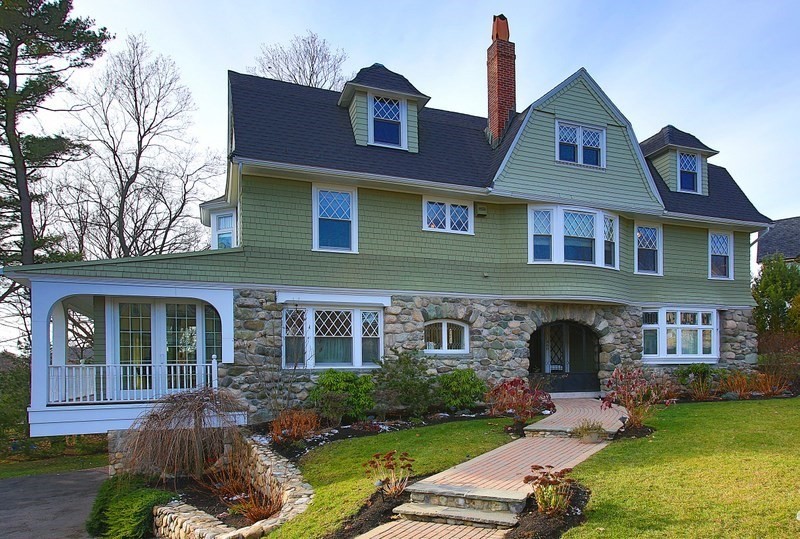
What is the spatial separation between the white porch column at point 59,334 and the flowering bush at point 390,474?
798cm

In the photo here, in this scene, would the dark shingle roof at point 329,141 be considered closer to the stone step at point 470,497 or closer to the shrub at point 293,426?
the shrub at point 293,426

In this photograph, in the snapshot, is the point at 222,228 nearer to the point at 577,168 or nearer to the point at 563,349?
the point at 577,168

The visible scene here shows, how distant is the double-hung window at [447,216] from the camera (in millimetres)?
14227

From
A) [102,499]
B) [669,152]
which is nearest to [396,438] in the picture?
[102,499]

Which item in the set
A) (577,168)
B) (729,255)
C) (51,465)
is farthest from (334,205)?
(729,255)

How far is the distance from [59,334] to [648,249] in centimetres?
1534

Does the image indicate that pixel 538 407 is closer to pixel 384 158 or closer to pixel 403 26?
pixel 384 158

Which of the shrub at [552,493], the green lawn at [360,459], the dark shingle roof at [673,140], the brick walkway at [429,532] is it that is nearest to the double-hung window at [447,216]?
the green lawn at [360,459]

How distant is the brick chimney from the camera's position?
15.9 metres

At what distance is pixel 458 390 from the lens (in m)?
13.0

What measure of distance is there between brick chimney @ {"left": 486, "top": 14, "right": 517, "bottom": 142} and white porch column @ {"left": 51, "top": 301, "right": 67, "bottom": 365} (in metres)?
11.5

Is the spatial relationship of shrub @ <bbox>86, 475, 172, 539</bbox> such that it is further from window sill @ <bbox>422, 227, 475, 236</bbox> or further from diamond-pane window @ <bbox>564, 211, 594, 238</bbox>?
diamond-pane window @ <bbox>564, 211, 594, 238</bbox>

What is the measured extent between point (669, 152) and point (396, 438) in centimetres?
1314

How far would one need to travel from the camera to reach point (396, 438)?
10.2m
